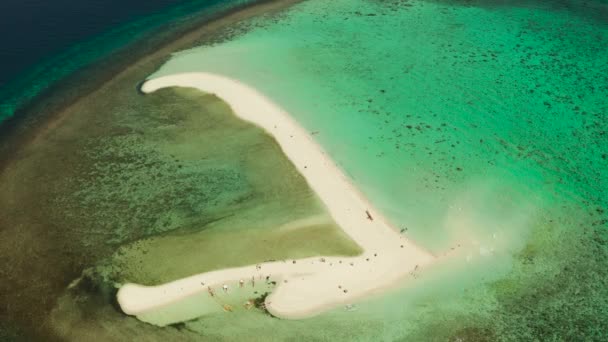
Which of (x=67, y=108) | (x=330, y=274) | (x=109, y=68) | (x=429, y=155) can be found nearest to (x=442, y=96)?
(x=429, y=155)

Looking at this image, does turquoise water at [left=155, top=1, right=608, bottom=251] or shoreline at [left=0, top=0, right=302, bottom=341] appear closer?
shoreline at [left=0, top=0, right=302, bottom=341]

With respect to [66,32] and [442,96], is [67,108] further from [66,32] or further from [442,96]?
[442,96]

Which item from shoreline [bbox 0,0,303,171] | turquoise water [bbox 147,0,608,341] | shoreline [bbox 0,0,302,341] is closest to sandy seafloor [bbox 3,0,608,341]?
turquoise water [bbox 147,0,608,341]

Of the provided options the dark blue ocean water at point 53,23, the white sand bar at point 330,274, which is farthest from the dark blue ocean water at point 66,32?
the white sand bar at point 330,274

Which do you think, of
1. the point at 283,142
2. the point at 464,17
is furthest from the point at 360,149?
the point at 464,17

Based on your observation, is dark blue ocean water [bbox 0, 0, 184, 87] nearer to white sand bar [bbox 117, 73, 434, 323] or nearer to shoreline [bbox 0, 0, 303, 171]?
shoreline [bbox 0, 0, 303, 171]

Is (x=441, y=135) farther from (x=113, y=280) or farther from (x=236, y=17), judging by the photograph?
(x=236, y=17)
